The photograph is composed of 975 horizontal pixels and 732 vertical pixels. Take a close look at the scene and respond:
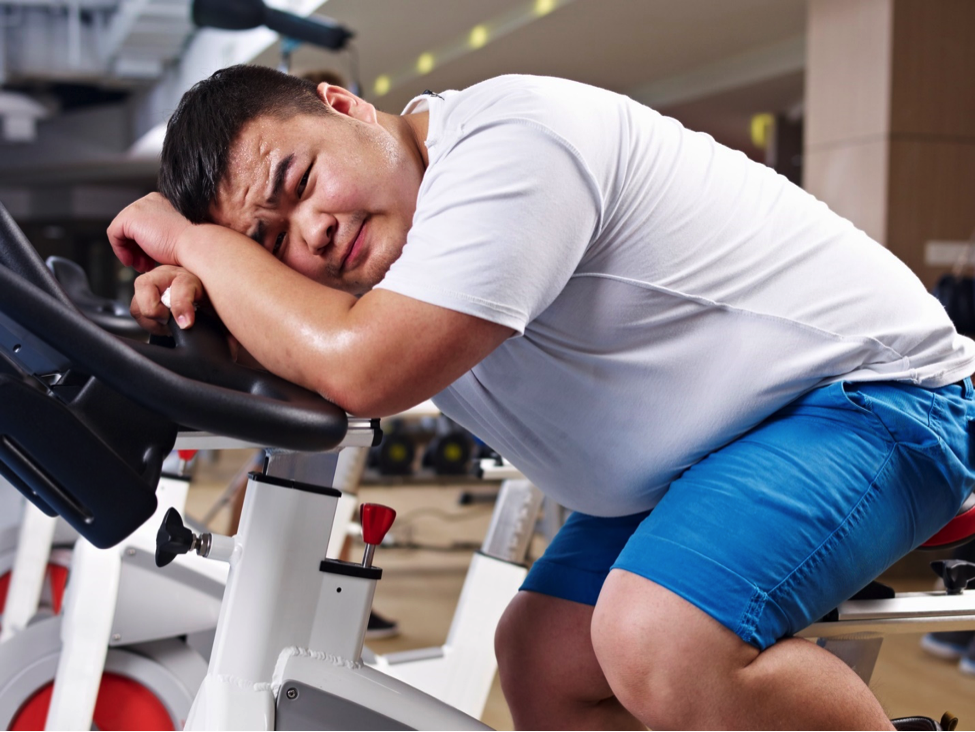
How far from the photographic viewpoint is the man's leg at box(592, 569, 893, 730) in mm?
734

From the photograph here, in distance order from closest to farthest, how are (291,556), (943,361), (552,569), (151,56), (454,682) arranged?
(291,556)
(943,361)
(552,569)
(454,682)
(151,56)

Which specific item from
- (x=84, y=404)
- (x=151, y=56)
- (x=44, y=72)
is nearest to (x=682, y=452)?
(x=84, y=404)

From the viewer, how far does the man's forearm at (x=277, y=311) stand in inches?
27.9

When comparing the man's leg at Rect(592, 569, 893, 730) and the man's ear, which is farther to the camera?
the man's ear

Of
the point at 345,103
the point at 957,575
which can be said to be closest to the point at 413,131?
the point at 345,103

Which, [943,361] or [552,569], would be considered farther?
[552,569]

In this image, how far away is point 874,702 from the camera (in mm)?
798

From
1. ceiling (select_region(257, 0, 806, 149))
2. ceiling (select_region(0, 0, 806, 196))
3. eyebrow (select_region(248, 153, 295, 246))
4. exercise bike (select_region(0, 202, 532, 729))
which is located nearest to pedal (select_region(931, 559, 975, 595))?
exercise bike (select_region(0, 202, 532, 729))

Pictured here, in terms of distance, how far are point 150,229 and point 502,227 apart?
40 centimetres

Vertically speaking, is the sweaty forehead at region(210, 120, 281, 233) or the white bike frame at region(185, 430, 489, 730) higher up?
the sweaty forehead at region(210, 120, 281, 233)

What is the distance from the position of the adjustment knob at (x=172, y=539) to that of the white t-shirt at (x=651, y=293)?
28 centimetres

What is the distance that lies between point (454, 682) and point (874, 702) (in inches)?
36.7

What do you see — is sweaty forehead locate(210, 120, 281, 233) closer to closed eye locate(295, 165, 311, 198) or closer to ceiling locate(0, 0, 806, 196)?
closed eye locate(295, 165, 311, 198)

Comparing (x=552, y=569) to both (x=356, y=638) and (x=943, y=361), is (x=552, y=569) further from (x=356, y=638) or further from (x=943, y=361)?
(x=943, y=361)
